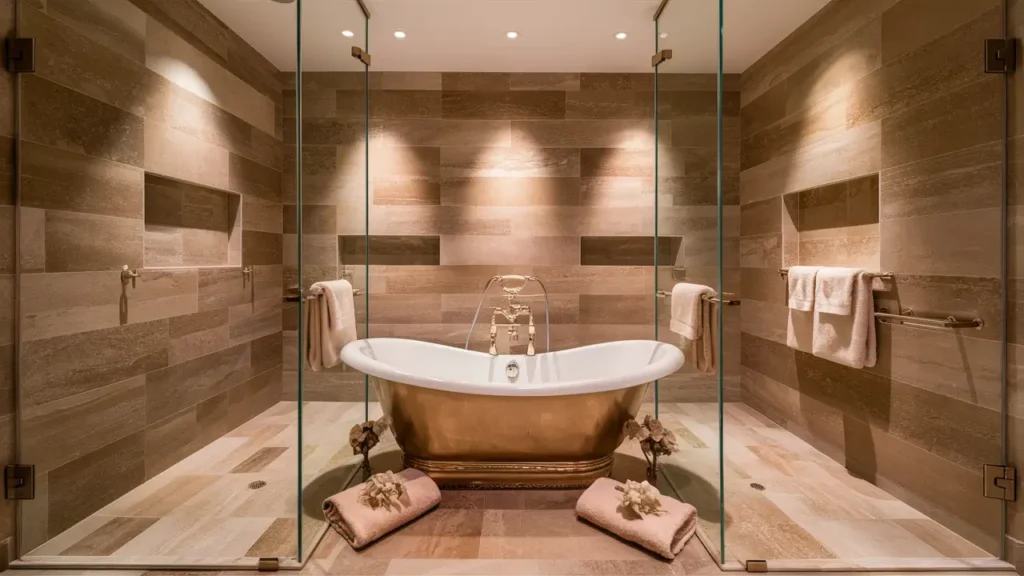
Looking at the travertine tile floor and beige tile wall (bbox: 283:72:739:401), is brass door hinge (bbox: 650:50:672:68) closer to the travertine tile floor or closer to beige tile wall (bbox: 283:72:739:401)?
beige tile wall (bbox: 283:72:739:401)

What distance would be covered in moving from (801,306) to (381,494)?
2.32 m

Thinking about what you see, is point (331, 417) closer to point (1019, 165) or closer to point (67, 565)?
point (67, 565)

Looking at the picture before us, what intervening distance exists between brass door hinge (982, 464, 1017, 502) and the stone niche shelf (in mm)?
3733

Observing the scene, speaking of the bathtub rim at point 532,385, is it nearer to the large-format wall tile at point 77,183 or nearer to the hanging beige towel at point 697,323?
the hanging beige towel at point 697,323

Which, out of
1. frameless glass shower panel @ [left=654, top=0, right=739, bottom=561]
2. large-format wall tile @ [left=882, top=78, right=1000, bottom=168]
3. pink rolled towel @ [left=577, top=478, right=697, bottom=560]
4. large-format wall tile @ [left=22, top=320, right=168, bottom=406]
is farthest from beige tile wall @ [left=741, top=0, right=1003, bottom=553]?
large-format wall tile @ [left=22, top=320, right=168, bottom=406]

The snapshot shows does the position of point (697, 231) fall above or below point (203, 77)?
below

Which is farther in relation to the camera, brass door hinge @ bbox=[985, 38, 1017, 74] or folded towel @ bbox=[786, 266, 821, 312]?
folded towel @ bbox=[786, 266, 821, 312]

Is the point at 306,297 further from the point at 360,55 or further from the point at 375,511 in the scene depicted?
the point at 360,55

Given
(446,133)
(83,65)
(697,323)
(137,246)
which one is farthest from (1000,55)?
(137,246)

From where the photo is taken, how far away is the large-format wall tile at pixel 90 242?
1.78 m

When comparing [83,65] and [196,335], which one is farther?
[196,335]

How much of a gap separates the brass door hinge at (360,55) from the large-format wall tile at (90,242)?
135 centimetres

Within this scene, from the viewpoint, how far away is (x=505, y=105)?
3.19m

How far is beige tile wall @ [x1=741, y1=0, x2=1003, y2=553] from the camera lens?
67.8 inches
